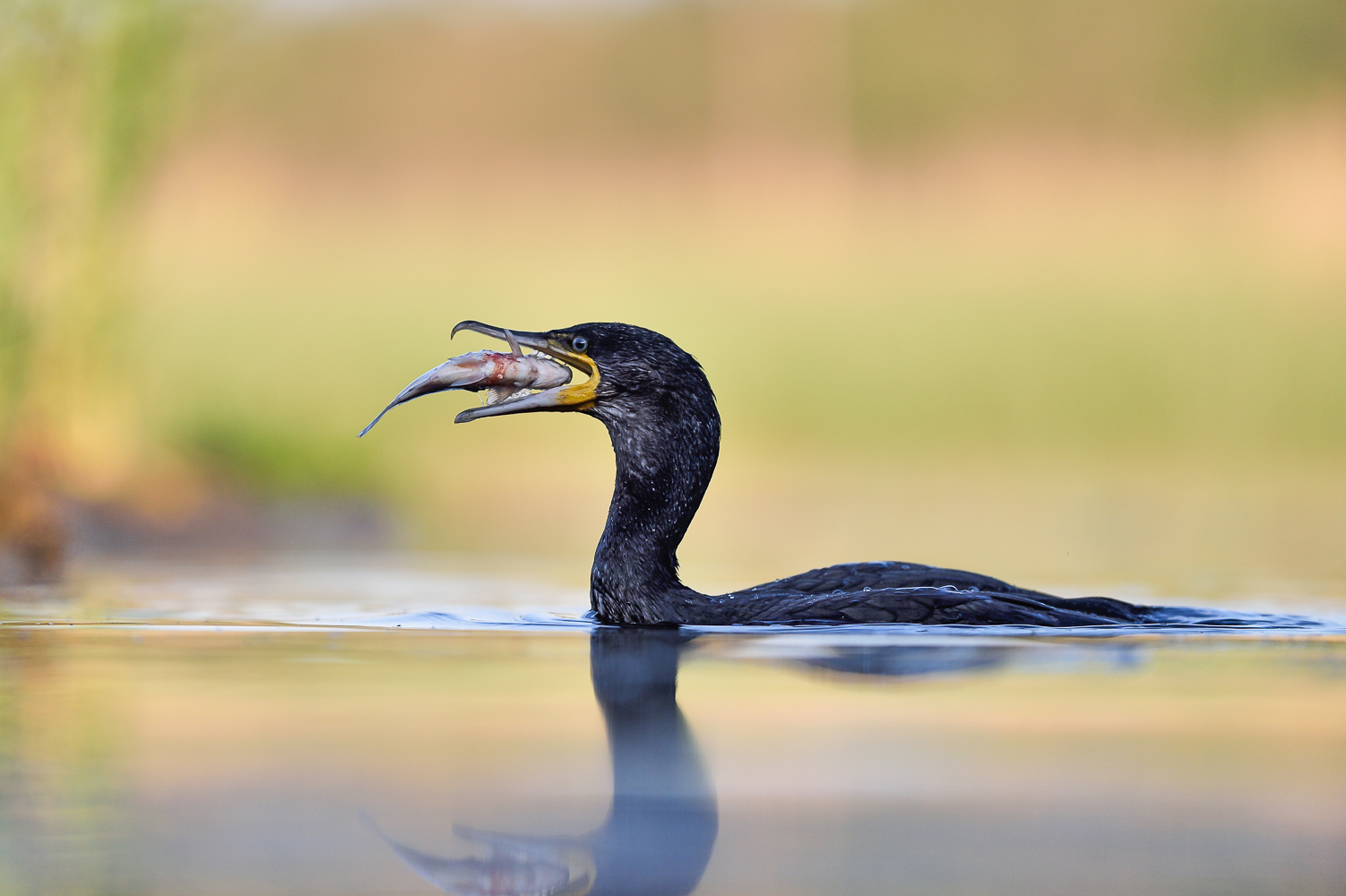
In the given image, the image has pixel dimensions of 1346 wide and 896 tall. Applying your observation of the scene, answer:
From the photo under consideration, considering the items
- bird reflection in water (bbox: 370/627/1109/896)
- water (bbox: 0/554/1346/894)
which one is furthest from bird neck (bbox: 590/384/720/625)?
bird reflection in water (bbox: 370/627/1109/896)

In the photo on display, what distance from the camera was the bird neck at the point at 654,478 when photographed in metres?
4.51

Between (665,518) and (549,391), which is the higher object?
(549,391)

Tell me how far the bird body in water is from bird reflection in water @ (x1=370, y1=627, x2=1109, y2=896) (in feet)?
2.66

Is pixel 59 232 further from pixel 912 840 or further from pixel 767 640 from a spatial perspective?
pixel 912 840

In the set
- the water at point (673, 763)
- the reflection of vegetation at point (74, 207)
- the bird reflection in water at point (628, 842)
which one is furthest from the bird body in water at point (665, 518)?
the reflection of vegetation at point (74, 207)

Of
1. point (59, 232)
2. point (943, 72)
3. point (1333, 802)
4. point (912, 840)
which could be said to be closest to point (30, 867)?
point (912, 840)

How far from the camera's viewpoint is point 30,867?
1.86 meters

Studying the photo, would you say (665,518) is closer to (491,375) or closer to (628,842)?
(491,375)

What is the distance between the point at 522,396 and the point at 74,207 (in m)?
4.77

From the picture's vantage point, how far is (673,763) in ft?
7.96

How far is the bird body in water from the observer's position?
4203 mm

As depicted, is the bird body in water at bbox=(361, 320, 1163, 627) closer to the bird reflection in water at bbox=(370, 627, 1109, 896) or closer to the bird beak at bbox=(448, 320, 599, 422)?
the bird beak at bbox=(448, 320, 599, 422)

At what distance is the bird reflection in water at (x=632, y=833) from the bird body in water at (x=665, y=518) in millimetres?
812

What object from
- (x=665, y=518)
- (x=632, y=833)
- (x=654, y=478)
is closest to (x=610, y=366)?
(x=654, y=478)
